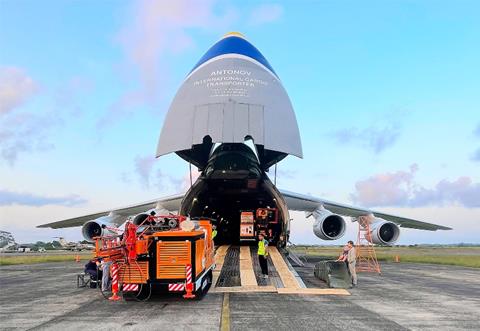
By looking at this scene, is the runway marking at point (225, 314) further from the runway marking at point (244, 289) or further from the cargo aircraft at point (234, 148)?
the cargo aircraft at point (234, 148)

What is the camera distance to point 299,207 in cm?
2192

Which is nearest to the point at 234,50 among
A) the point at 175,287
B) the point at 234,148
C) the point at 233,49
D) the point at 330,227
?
the point at 233,49

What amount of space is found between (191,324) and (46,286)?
8602mm

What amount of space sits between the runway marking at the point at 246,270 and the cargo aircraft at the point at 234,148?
6.43 feet

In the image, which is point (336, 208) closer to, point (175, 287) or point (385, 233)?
point (385, 233)

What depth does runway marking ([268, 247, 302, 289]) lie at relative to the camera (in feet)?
38.1

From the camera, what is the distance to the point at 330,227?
1873 centimetres

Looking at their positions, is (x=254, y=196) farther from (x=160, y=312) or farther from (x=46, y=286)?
(x=160, y=312)

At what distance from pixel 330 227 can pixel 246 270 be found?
6.64 metres

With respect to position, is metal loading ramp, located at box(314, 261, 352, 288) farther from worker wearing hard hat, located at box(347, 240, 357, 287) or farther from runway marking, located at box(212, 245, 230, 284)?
runway marking, located at box(212, 245, 230, 284)

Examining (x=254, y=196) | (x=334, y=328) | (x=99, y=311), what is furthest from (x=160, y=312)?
(x=254, y=196)

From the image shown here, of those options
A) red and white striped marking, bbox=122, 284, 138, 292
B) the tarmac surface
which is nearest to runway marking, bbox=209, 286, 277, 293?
the tarmac surface

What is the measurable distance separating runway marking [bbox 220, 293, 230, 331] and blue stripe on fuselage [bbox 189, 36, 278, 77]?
8.95 metres

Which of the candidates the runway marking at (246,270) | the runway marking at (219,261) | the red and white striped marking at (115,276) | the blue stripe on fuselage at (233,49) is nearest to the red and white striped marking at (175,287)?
the red and white striped marking at (115,276)
